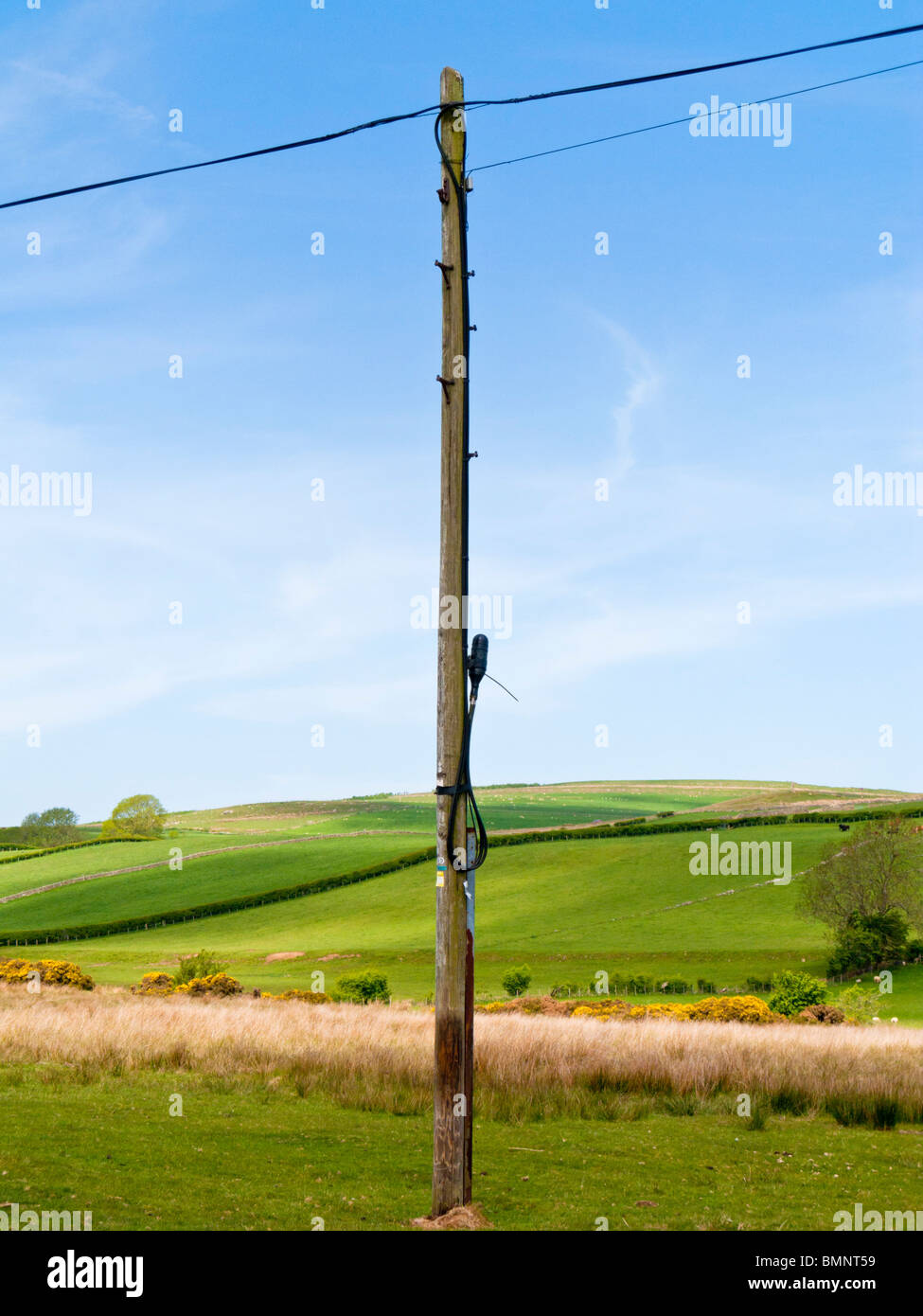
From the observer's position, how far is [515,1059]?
55.6 feet

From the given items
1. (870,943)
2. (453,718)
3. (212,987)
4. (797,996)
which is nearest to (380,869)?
(870,943)

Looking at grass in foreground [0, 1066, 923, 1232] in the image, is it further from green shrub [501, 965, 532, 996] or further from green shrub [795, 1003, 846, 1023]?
green shrub [501, 965, 532, 996]

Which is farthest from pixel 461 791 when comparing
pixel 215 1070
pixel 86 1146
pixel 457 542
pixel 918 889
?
pixel 918 889

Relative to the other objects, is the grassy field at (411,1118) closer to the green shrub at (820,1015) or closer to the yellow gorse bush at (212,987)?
the yellow gorse bush at (212,987)

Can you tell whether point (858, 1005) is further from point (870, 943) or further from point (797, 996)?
point (870, 943)

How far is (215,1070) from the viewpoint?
17.0m

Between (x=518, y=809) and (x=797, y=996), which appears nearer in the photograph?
(x=797, y=996)

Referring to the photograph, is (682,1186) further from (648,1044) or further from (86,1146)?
(648,1044)

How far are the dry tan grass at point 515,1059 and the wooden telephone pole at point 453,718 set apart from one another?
19.8ft

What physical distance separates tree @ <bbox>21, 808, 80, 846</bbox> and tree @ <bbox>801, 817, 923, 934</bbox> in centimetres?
12551

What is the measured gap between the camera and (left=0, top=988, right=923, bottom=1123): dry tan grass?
15602 mm

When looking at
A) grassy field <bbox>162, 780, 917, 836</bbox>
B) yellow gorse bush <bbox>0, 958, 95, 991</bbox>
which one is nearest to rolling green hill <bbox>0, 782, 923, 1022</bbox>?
yellow gorse bush <bbox>0, 958, 95, 991</bbox>

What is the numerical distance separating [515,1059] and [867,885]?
47.2 m
